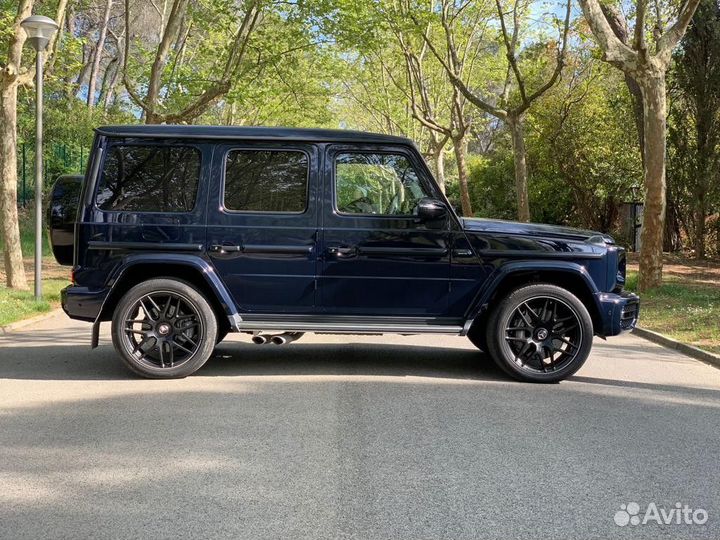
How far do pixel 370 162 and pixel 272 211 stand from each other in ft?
3.24

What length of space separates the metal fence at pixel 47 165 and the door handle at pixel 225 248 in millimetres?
22122

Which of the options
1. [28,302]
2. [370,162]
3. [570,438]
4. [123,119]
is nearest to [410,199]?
[370,162]

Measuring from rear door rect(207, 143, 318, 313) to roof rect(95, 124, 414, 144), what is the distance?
86 millimetres

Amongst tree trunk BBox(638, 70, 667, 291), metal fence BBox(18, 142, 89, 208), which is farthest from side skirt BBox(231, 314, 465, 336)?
metal fence BBox(18, 142, 89, 208)

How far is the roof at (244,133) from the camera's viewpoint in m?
7.11

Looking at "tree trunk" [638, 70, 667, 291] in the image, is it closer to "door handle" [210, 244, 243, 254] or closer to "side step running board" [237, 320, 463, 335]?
"side step running board" [237, 320, 463, 335]

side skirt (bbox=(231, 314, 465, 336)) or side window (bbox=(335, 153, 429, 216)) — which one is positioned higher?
side window (bbox=(335, 153, 429, 216))

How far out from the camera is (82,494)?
166 inches

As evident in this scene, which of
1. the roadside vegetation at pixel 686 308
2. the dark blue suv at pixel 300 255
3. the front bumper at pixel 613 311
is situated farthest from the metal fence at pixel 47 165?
the front bumper at pixel 613 311

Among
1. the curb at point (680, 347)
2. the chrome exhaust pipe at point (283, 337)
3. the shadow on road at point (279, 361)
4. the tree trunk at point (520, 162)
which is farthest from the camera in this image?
the tree trunk at point (520, 162)

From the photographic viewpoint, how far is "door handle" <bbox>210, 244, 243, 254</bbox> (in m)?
7.03

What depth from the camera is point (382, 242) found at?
7.04m

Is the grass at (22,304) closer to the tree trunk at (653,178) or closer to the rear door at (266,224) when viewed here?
the rear door at (266,224)

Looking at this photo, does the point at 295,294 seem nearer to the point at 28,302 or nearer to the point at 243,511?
the point at 243,511
